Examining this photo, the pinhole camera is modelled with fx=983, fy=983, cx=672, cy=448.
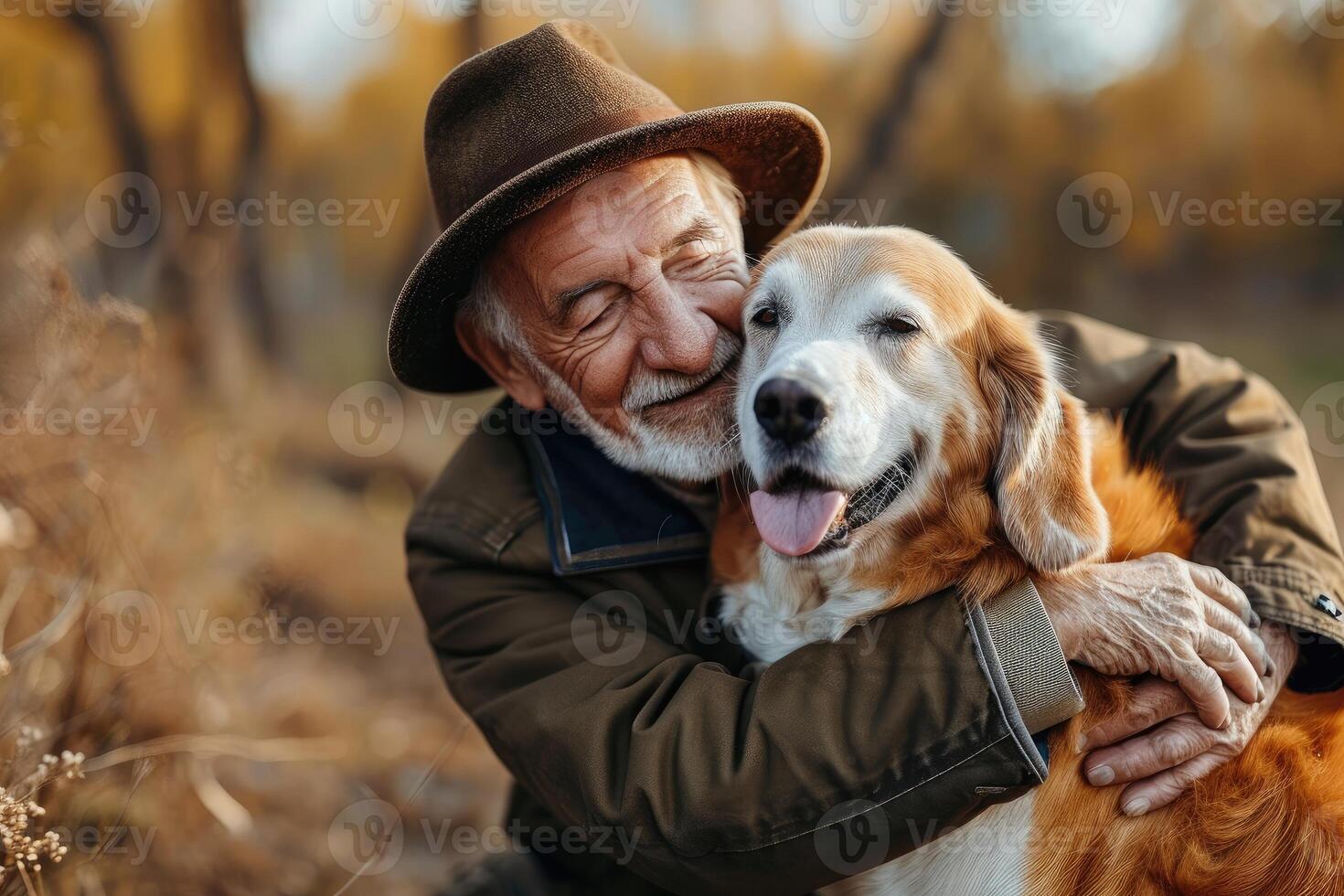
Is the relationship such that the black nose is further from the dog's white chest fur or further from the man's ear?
the man's ear

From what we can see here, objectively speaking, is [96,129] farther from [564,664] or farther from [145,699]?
[564,664]

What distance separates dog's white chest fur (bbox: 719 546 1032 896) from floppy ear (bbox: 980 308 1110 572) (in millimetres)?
328

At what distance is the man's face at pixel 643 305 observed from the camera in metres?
2.24

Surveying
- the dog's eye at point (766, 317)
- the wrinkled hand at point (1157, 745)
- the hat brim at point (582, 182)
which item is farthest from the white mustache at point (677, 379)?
the wrinkled hand at point (1157, 745)

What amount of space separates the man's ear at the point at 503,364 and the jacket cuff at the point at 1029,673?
1.24m

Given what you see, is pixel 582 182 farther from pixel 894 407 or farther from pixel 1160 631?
pixel 1160 631

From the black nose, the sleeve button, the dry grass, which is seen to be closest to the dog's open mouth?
the black nose

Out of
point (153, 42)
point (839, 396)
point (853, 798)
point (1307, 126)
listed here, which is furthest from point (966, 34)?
point (853, 798)

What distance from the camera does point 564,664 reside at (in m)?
2.12

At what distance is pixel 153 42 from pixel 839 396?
18.2 feet

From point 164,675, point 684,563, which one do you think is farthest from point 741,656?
point 164,675

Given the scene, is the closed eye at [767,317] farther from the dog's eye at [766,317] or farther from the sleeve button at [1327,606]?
the sleeve button at [1327,606]

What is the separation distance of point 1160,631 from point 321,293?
6.10 metres

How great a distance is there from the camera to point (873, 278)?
205cm
